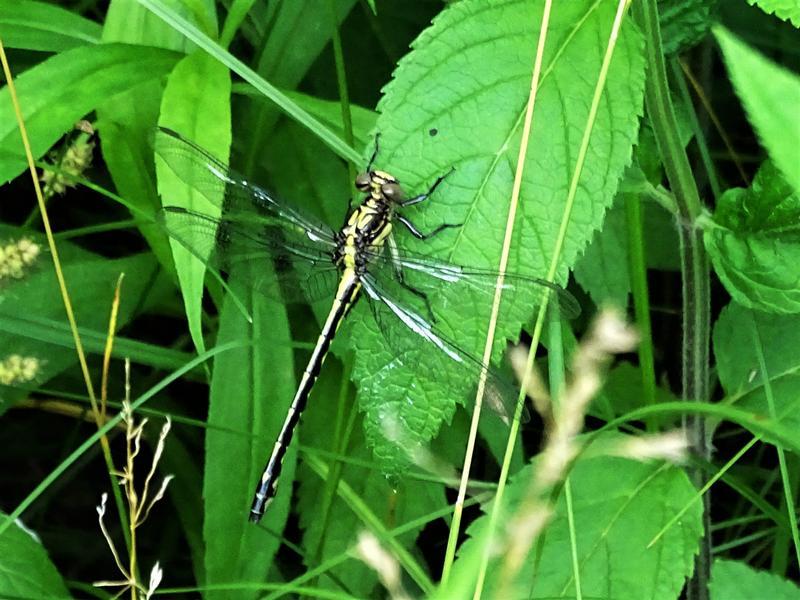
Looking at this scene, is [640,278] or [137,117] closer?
[640,278]

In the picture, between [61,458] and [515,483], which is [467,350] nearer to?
[515,483]

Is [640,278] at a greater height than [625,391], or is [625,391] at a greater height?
[640,278]

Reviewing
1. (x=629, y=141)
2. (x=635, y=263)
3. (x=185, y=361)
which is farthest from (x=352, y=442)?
(x=629, y=141)

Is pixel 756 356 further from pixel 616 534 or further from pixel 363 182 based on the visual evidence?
pixel 363 182

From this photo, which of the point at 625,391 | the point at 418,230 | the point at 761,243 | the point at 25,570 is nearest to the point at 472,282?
the point at 418,230

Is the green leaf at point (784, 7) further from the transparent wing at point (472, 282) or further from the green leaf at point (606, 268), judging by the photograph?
the green leaf at point (606, 268)

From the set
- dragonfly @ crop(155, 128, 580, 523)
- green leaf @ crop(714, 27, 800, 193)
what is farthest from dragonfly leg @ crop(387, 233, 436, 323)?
green leaf @ crop(714, 27, 800, 193)

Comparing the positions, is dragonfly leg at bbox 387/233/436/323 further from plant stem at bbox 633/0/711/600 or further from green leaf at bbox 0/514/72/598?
green leaf at bbox 0/514/72/598
